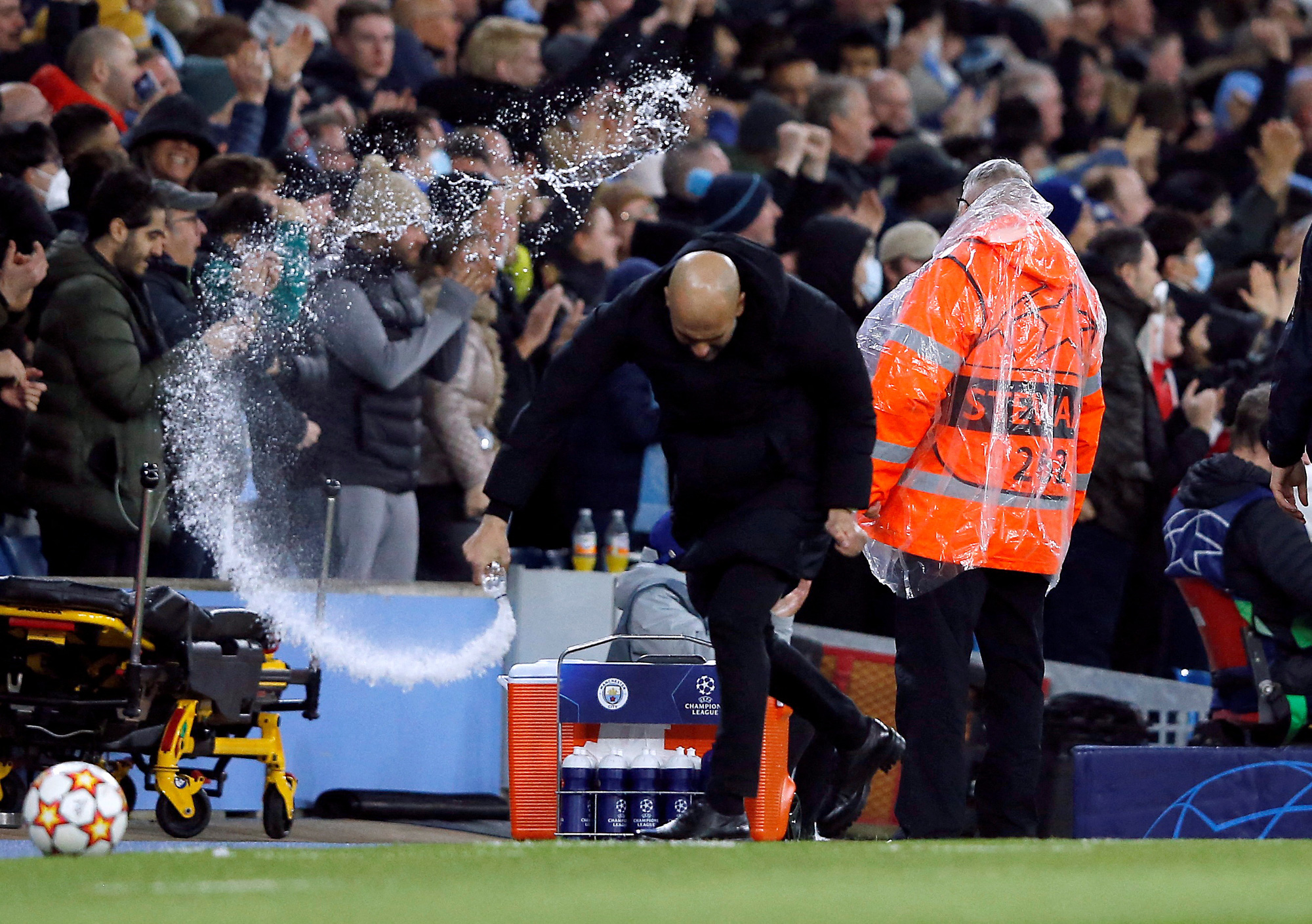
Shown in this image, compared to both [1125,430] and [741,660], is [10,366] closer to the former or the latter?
[741,660]

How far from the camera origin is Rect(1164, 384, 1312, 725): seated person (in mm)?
6539

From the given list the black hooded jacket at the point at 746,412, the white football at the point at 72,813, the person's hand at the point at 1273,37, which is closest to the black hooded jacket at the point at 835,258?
the black hooded jacket at the point at 746,412

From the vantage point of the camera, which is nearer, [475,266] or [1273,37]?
[475,266]

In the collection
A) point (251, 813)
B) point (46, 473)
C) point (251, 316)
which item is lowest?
point (251, 813)

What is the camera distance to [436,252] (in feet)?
28.3

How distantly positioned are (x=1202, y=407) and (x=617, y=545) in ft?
10.3

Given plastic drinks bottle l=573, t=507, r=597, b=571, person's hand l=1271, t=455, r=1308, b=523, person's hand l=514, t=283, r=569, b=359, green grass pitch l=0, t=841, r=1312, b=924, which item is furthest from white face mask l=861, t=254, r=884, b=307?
green grass pitch l=0, t=841, r=1312, b=924

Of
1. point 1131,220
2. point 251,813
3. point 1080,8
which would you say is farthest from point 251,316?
point 1080,8

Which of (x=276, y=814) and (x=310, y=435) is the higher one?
(x=310, y=435)

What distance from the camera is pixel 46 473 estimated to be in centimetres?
738

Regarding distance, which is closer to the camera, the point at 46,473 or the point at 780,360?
the point at 780,360

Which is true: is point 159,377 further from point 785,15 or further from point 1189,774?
point 785,15

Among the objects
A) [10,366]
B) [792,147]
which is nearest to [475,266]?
[10,366]

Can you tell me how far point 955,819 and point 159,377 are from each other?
12.1 ft
